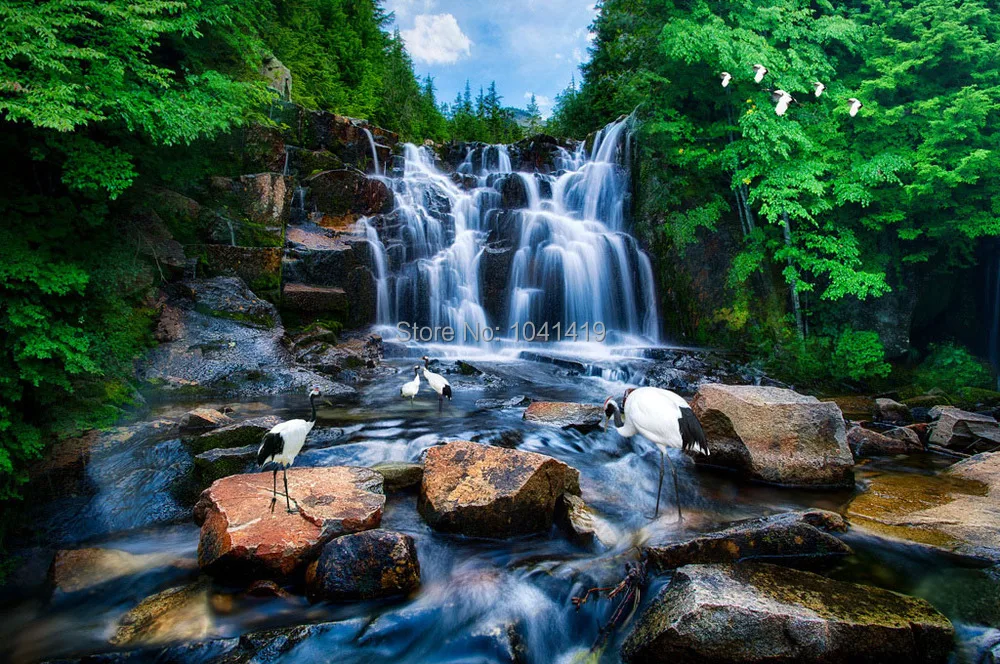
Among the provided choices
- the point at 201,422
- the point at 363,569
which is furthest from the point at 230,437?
the point at 363,569

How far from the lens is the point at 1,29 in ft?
10.8

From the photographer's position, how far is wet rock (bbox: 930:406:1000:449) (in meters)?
6.75

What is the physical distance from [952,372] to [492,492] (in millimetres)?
12811

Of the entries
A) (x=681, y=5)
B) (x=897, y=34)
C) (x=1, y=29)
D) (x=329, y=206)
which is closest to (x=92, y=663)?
(x=1, y=29)

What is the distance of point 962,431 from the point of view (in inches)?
269

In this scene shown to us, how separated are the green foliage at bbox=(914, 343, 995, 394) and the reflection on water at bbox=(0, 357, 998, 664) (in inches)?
252

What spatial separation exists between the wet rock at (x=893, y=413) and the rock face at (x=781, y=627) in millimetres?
7186

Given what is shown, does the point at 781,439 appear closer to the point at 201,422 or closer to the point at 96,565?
the point at 96,565

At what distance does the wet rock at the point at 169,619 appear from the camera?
2.82 meters

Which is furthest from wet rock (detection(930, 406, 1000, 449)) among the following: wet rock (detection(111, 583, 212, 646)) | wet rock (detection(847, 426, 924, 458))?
wet rock (detection(111, 583, 212, 646))

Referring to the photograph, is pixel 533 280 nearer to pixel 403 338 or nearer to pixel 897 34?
pixel 403 338

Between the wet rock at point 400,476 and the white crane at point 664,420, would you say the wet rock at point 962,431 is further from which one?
the wet rock at point 400,476

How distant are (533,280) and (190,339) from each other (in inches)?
349

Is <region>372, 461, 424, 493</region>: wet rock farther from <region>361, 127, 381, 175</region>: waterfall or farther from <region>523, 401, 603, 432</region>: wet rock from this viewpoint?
<region>361, 127, 381, 175</region>: waterfall
